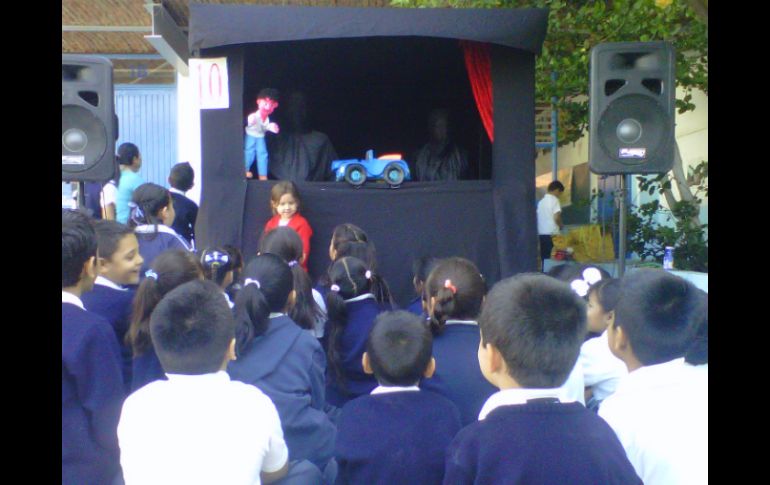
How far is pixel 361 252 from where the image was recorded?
12.8 ft

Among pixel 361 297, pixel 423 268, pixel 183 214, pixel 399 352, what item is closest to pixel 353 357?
pixel 361 297

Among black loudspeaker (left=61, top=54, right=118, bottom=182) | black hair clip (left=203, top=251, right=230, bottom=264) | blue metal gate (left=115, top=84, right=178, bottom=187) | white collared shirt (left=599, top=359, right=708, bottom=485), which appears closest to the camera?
white collared shirt (left=599, top=359, right=708, bottom=485)

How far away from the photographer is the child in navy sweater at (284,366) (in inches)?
103

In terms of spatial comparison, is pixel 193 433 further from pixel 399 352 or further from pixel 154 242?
pixel 154 242

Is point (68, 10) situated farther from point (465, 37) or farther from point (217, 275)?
point (217, 275)

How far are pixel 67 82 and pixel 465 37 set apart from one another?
7.75ft

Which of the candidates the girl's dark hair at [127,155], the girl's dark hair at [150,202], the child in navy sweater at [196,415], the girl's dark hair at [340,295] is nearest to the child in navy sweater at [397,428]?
the child in navy sweater at [196,415]

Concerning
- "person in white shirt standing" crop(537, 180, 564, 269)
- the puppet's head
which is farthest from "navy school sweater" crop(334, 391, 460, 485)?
"person in white shirt standing" crop(537, 180, 564, 269)

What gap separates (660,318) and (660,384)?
0.60ft

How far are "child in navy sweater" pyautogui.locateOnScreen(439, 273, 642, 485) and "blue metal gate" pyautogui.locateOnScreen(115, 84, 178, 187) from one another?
8729 mm

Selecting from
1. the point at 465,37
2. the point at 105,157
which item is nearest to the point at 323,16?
the point at 465,37

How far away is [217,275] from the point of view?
3699 millimetres

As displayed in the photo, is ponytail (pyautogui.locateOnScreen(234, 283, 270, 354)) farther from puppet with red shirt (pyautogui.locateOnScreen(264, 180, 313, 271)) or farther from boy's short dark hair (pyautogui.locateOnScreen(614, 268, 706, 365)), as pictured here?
puppet with red shirt (pyautogui.locateOnScreen(264, 180, 313, 271))

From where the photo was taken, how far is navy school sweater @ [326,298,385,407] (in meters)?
3.24
